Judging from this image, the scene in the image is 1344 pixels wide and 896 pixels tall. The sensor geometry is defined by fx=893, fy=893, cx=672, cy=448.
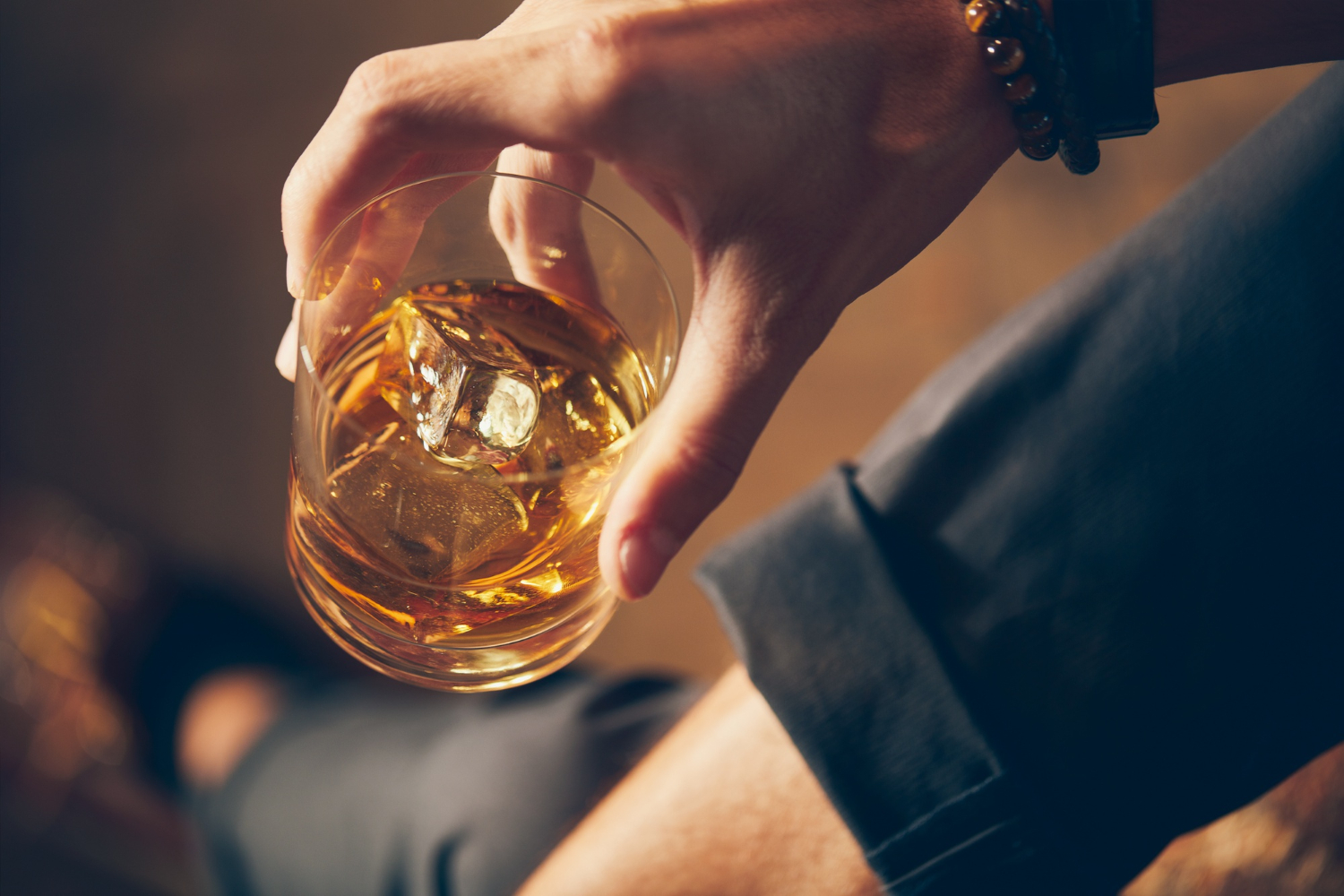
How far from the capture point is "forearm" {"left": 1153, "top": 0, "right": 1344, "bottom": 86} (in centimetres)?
70

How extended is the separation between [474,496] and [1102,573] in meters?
0.46

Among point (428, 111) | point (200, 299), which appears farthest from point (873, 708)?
point (200, 299)

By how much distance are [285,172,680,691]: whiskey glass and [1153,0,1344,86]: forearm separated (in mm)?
459

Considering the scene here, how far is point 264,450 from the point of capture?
2107 mm

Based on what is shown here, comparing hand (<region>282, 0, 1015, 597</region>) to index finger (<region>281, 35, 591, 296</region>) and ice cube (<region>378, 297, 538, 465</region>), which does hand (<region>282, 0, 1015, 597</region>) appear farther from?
ice cube (<region>378, 297, 538, 465</region>)

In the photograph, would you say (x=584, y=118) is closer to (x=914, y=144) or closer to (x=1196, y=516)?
(x=914, y=144)

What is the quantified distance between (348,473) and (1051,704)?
524 mm

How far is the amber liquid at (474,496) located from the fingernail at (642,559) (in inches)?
1.1

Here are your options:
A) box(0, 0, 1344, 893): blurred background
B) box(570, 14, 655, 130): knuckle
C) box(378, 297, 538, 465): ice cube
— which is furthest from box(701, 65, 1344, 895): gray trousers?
box(0, 0, 1344, 893): blurred background

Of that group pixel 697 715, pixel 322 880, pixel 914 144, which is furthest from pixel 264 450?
pixel 914 144

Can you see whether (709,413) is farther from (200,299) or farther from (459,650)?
(200,299)

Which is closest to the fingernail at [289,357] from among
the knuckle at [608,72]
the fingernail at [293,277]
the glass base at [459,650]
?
the fingernail at [293,277]

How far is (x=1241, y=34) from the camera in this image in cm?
72

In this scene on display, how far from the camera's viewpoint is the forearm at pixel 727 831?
30.7 inches
